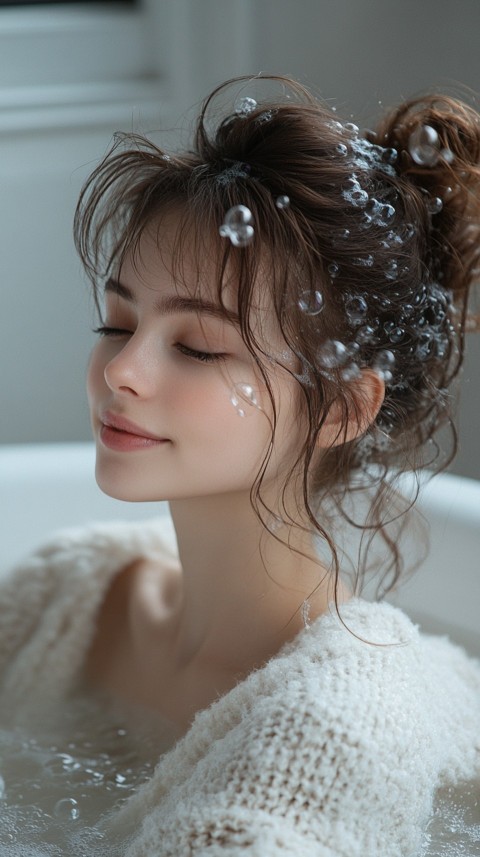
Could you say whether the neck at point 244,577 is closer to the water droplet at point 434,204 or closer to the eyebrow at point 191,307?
the eyebrow at point 191,307

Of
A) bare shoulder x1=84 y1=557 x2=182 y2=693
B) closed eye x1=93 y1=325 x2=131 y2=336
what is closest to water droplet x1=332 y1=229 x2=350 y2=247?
closed eye x1=93 y1=325 x2=131 y2=336

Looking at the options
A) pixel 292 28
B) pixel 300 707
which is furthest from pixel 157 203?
pixel 292 28

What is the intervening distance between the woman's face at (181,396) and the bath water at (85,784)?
0.34m

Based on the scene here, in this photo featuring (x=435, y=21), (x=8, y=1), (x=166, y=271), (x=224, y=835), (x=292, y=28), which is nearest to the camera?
(x=224, y=835)

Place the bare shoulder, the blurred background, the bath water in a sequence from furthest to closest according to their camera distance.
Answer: the blurred background
the bare shoulder
the bath water

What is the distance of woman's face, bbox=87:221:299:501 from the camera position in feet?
3.02

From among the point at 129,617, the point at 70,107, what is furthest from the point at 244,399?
the point at 70,107

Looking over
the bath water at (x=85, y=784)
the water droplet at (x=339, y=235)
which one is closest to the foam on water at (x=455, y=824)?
the bath water at (x=85, y=784)

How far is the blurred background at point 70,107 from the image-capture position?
1.93 meters

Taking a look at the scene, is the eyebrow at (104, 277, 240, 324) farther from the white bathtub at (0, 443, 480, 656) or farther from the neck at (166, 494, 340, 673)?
the white bathtub at (0, 443, 480, 656)

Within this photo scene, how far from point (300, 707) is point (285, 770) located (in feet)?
0.17

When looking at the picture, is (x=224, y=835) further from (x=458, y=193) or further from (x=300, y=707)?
(x=458, y=193)

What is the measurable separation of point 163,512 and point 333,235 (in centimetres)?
79

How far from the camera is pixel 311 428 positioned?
3.16ft
